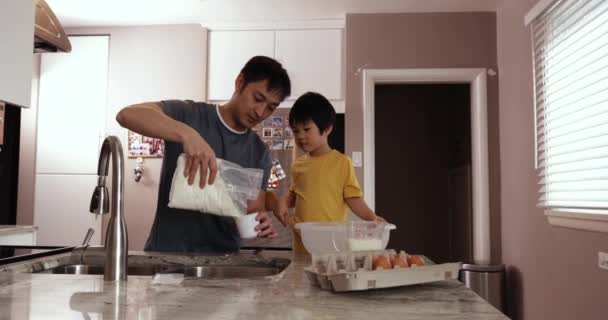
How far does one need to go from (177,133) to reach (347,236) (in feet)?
1.44

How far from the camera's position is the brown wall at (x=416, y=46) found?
3.42 metres

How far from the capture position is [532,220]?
275 cm

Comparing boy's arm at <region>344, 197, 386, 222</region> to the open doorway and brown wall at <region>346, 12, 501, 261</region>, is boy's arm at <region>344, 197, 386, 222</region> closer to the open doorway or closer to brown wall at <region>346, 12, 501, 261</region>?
brown wall at <region>346, 12, 501, 261</region>

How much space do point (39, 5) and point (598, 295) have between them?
2.48 m

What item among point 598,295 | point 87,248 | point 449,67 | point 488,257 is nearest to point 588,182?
point 598,295

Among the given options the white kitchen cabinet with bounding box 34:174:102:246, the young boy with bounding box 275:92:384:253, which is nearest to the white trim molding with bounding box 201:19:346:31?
the white kitchen cabinet with bounding box 34:174:102:246

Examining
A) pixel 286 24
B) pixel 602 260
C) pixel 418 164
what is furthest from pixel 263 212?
pixel 418 164

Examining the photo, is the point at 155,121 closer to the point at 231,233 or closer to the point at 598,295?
A: the point at 231,233

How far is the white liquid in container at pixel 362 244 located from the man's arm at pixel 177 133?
1.11 feet

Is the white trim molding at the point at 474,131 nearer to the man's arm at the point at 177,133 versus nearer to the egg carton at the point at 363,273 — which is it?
the man's arm at the point at 177,133

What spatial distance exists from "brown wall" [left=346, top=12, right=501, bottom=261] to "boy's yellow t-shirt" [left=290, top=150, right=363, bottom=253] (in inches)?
57.5

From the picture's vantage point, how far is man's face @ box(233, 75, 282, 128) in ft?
4.53

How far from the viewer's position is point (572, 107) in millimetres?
2277

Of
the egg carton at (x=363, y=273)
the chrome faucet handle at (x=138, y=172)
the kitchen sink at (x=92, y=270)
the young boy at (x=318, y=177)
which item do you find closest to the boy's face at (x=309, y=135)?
the young boy at (x=318, y=177)
